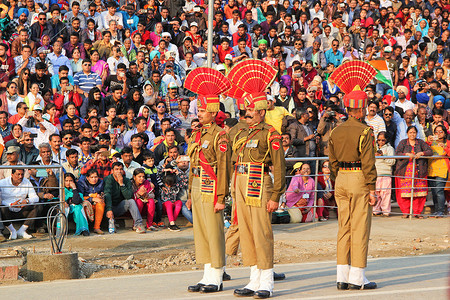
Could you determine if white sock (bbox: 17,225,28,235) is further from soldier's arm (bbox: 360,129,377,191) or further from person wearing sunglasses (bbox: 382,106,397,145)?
person wearing sunglasses (bbox: 382,106,397,145)

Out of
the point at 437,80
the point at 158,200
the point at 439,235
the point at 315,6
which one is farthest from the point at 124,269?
the point at 315,6

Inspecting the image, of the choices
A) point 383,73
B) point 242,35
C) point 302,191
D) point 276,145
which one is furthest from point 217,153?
point 383,73

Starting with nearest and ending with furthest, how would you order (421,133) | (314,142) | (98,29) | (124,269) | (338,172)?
(338,172) → (124,269) → (314,142) → (421,133) → (98,29)

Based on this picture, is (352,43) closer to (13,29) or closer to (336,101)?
(336,101)

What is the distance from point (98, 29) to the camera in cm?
1883

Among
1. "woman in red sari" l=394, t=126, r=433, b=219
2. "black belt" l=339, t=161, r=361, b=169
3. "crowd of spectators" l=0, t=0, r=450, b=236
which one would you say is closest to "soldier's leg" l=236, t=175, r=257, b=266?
"black belt" l=339, t=161, r=361, b=169

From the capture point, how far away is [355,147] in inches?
337

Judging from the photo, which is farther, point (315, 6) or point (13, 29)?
point (315, 6)

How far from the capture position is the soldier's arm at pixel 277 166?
812 centimetres

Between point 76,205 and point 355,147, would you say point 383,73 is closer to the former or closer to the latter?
point 76,205

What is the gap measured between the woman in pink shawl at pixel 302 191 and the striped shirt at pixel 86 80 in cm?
478

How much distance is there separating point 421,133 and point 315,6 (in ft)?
25.2

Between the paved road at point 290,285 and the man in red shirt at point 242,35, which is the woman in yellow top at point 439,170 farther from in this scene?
the man in red shirt at point 242,35

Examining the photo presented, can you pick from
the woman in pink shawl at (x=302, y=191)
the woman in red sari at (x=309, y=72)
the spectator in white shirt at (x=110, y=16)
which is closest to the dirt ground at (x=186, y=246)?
the woman in pink shawl at (x=302, y=191)
